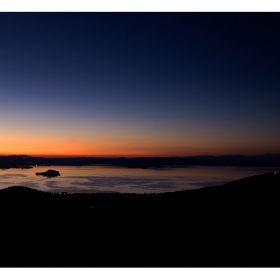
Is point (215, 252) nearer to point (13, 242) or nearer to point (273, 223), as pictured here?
point (273, 223)

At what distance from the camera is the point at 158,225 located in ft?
35.8

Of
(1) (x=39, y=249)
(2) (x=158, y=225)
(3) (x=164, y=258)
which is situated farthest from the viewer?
(2) (x=158, y=225)

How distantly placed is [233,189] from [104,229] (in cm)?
726

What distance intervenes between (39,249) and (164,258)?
394 cm

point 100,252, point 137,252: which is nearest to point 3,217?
point 100,252

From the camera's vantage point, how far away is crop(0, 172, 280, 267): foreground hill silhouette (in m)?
8.05

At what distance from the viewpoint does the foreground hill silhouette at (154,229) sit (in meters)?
8.05

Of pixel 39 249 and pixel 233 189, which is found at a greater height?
pixel 233 189

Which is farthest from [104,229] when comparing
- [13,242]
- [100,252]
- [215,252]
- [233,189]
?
[233,189]

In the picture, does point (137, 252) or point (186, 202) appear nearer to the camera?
point (137, 252)

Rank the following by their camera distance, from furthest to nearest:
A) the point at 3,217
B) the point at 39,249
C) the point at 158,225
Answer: the point at 3,217 → the point at 158,225 → the point at 39,249

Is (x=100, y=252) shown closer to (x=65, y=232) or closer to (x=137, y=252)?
(x=137, y=252)

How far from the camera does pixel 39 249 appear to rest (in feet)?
29.1

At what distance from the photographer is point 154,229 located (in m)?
10.5
